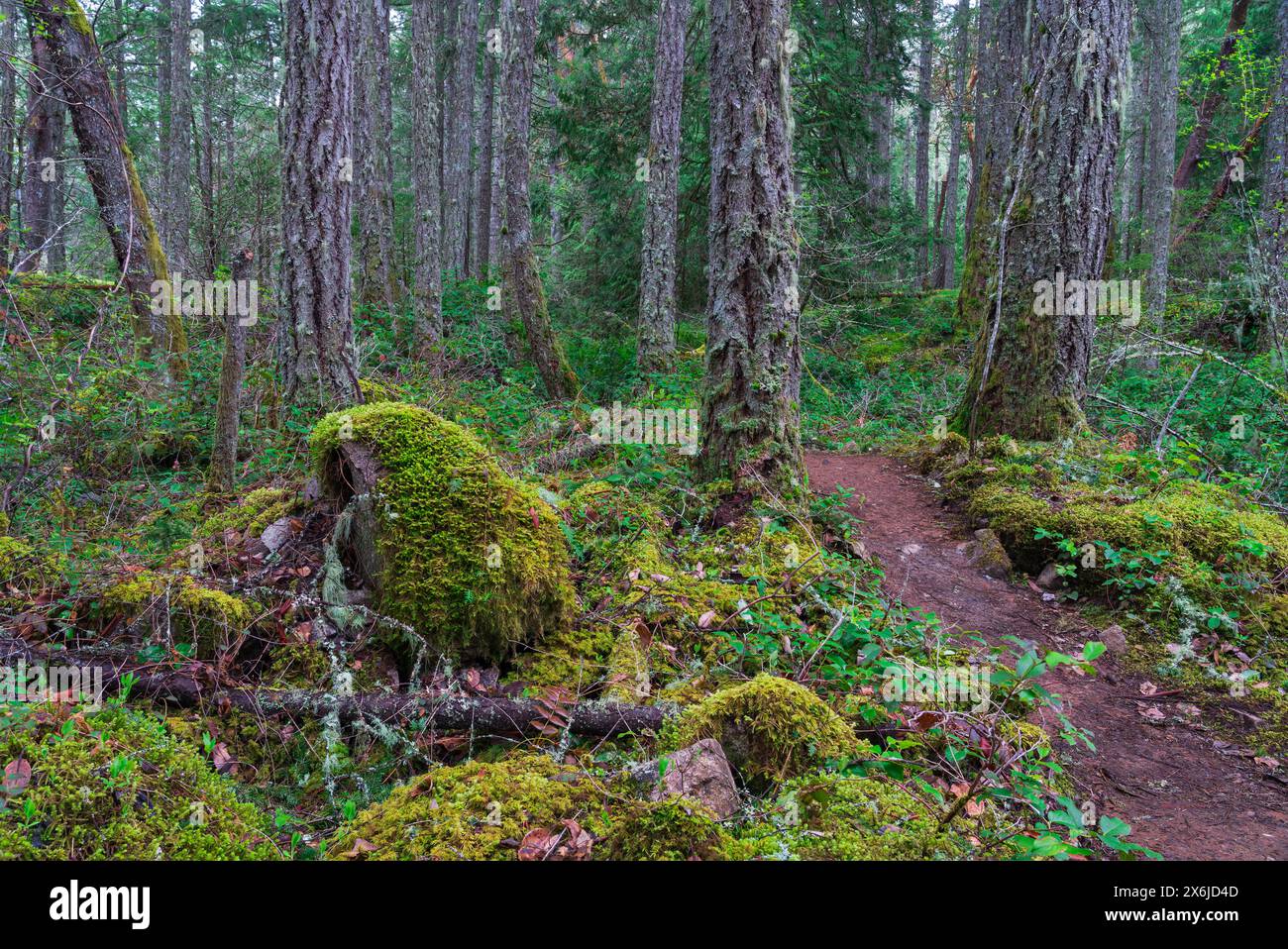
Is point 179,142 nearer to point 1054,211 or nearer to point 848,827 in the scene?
point 1054,211

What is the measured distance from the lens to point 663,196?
12.2 m

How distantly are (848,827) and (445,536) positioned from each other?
2.43 metres

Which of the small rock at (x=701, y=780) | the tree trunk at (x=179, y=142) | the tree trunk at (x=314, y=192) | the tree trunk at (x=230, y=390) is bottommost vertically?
the small rock at (x=701, y=780)

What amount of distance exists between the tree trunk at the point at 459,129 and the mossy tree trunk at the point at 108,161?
9.11 metres

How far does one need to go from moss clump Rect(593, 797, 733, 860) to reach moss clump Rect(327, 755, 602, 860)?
29 centimetres

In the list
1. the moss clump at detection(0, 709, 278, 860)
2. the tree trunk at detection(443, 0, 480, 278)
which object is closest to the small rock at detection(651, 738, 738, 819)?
the moss clump at detection(0, 709, 278, 860)

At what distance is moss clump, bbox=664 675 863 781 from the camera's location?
2904 mm

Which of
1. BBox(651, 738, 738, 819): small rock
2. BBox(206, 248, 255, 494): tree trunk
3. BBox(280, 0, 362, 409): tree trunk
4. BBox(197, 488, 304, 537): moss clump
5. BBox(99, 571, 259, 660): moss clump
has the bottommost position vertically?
BBox(651, 738, 738, 819): small rock

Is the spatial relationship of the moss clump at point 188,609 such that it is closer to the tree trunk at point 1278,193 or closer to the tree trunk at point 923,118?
the tree trunk at point 1278,193

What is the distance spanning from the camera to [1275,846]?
298 centimetres

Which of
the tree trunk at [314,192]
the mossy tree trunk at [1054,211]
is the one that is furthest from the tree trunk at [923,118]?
the tree trunk at [314,192]

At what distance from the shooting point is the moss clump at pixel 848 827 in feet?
7.69

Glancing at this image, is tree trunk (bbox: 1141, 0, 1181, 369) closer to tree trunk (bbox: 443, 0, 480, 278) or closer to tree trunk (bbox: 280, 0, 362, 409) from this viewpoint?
tree trunk (bbox: 280, 0, 362, 409)
